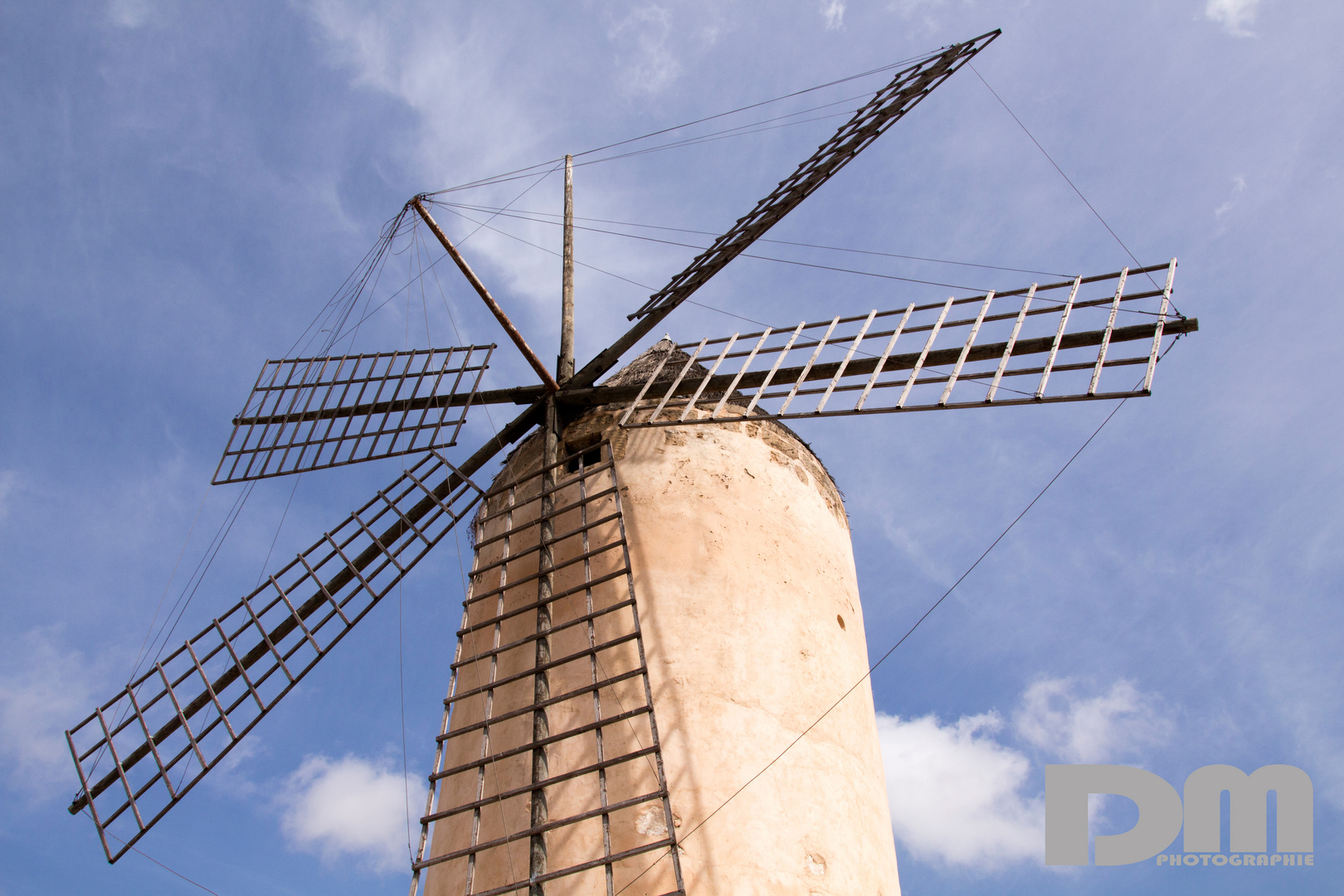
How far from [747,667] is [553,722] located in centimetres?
91

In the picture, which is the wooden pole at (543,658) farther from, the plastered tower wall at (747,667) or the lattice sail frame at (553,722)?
the plastered tower wall at (747,667)

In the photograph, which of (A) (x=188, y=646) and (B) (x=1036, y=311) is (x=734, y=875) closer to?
(B) (x=1036, y=311)

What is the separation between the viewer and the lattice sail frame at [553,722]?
152 inches

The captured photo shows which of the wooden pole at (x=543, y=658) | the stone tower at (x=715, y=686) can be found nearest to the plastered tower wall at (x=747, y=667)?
the stone tower at (x=715, y=686)

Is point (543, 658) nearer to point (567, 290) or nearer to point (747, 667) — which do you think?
point (747, 667)

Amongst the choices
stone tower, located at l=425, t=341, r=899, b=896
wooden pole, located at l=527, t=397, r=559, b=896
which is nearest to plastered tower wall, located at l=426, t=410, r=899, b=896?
stone tower, located at l=425, t=341, r=899, b=896

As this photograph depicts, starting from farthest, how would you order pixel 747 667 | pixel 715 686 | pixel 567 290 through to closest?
pixel 567 290, pixel 747 667, pixel 715 686

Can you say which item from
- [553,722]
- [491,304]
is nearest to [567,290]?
[491,304]

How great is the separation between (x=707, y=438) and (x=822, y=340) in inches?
32.6

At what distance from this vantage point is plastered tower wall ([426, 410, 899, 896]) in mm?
3975

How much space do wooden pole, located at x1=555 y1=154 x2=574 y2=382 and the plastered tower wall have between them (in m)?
0.65

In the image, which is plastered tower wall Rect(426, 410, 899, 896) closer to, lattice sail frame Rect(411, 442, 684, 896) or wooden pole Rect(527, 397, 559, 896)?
lattice sail frame Rect(411, 442, 684, 896)

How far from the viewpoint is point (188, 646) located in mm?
5809

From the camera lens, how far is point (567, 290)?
6906 millimetres
